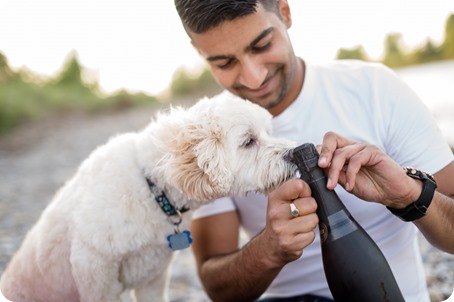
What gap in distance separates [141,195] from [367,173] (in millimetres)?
1109

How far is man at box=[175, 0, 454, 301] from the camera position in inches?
88.2

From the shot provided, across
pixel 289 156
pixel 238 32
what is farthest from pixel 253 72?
pixel 289 156

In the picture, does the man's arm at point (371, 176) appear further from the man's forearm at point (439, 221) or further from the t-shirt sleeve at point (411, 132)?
the t-shirt sleeve at point (411, 132)

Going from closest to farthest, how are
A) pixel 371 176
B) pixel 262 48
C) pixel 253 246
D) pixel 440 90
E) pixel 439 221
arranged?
pixel 371 176
pixel 439 221
pixel 253 246
pixel 262 48
pixel 440 90

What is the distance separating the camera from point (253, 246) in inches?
83.4

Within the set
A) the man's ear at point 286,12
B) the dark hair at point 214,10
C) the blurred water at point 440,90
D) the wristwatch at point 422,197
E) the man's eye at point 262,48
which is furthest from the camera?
the blurred water at point 440,90

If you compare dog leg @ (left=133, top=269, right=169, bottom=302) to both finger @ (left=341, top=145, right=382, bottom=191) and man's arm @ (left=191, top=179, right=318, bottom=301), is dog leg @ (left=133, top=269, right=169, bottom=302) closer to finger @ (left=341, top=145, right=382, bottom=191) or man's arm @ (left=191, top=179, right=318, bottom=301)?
man's arm @ (left=191, top=179, right=318, bottom=301)

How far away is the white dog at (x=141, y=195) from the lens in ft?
7.16

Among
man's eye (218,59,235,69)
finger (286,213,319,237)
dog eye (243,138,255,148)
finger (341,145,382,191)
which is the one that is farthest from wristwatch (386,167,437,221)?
man's eye (218,59,235,69)

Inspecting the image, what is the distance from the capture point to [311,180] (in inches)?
70.2

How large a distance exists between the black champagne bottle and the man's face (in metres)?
0.76

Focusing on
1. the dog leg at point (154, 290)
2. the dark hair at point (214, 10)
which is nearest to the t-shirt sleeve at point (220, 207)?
the dog leg at point (154, 290)

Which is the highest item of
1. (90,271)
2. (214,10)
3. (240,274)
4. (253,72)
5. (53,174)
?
(214,10)

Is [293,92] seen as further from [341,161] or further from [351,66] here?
[341,161]
